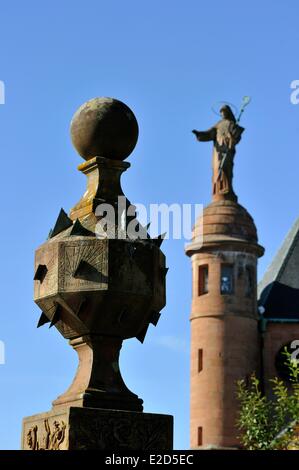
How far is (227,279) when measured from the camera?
59.8 meters

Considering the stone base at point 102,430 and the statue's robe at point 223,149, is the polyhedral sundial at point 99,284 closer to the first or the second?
the stone base at point 102,430

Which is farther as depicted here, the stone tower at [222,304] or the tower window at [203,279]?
the tower window at [203,279]

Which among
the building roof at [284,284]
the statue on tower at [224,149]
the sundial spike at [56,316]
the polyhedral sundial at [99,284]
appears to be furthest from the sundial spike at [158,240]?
the building roof at [284,284]

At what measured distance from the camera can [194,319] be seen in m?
59.8

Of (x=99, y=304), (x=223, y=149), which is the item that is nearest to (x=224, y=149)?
Result: (x=223, y=149)

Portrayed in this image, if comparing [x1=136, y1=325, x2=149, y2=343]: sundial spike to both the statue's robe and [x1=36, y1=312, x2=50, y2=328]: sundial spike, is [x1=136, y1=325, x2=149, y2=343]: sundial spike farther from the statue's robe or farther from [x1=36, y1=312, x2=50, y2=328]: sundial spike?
the statue's robe

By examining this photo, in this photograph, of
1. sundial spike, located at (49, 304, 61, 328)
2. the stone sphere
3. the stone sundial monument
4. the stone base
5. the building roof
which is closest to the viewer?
the stone base

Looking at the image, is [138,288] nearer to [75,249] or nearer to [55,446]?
[75,249]

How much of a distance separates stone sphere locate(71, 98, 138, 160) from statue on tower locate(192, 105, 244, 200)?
177 ft

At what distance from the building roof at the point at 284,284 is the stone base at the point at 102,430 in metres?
55.3

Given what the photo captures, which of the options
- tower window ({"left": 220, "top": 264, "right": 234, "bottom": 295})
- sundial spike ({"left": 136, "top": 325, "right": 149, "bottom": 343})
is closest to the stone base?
sundial spike ({"left": 136, "top": 325, "right": 149, "bottom": 343})

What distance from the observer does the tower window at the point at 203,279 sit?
60.2 meters

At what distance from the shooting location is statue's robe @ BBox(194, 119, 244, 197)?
Answer: 61125mm
